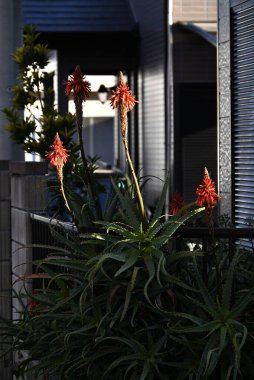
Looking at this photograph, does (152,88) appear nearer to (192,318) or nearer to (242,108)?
(242,108)

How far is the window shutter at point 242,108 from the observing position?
1020 centimetres

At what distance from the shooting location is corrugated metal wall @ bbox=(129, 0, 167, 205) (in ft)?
68.8

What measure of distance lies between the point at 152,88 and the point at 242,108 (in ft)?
37.9

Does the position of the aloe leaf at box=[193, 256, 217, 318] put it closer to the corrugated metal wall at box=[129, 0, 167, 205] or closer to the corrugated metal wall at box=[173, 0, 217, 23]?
the corrugated metal wall at box=[173, 0, 217, 23]

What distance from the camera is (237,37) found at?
1058 cm

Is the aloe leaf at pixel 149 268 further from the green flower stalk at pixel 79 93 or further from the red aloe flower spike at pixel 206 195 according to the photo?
the green flower stalk at pixel 79 93

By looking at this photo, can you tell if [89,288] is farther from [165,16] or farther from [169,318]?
[165,16]

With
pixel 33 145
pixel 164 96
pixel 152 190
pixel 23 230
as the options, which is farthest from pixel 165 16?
pixel 23 230

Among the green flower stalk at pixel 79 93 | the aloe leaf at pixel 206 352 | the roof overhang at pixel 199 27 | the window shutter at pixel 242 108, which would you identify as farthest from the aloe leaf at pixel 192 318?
the roof overhang at pixel 199 27

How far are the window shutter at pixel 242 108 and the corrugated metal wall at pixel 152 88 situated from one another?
10.1m

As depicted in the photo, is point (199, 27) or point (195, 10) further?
point (195, 10)

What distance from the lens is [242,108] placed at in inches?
412

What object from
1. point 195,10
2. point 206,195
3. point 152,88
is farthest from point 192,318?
point 152,88

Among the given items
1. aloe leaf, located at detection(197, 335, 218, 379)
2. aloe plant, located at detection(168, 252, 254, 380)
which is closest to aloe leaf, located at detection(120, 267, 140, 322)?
aloe plant, located at detection(168, 252, 254, 380)
